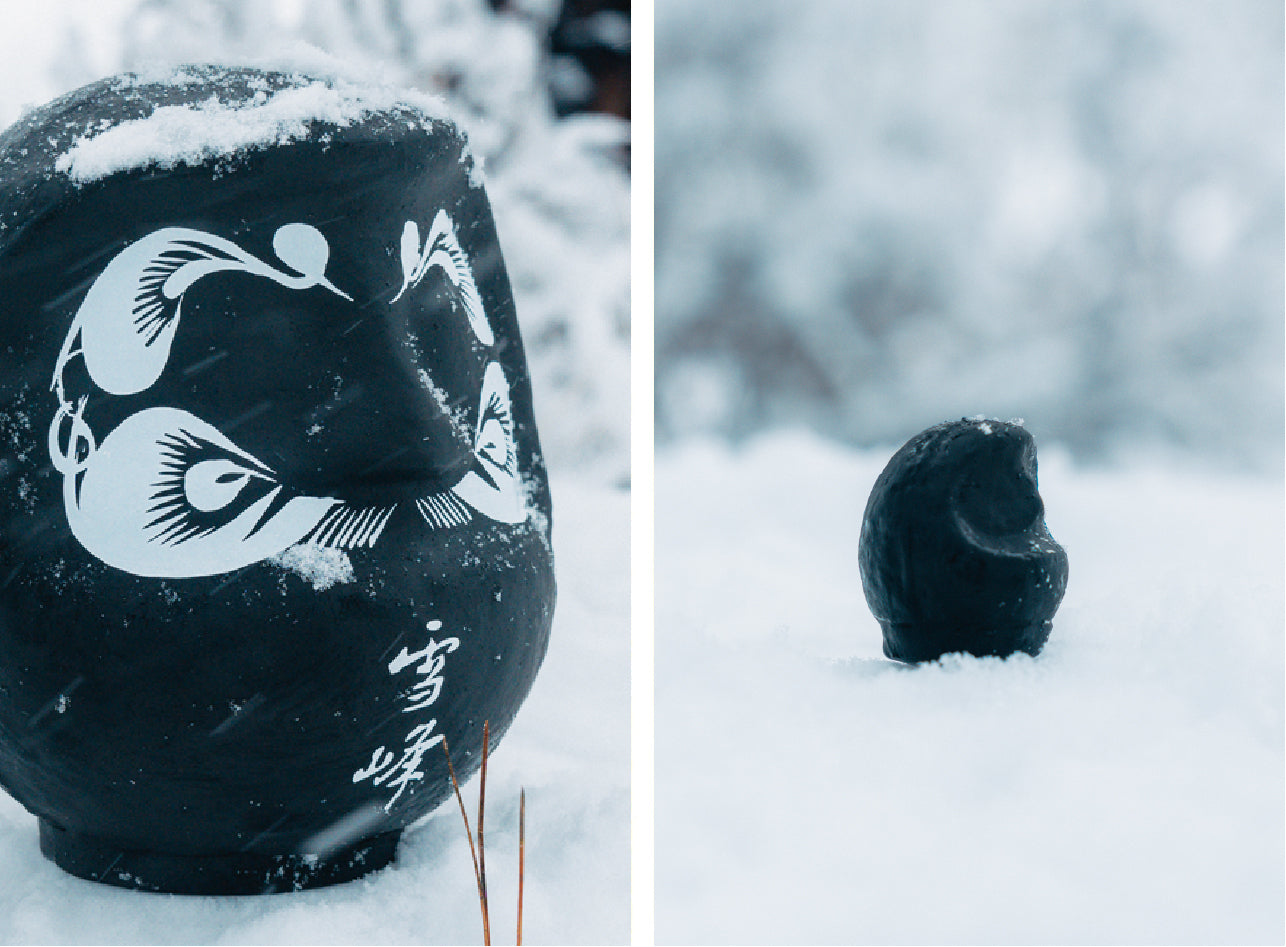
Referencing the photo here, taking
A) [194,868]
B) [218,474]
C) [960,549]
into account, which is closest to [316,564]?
[218,474]

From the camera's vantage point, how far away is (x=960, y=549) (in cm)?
211

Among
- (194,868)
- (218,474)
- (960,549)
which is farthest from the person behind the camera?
(960,549)

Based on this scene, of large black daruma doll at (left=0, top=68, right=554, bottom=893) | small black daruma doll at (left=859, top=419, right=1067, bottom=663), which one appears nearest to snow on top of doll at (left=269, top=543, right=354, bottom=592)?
large black daruma doll at (left=0, top=68, right=554, bottom=893)

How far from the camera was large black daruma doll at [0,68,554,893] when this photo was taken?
59.5 inches

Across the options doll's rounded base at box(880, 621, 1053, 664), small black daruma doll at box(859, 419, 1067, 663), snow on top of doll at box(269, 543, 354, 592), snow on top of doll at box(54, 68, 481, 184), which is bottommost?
doll's rounded base at box(880, 621, 1053, 664)

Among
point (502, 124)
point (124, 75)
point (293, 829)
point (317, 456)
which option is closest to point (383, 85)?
point (124, 75)

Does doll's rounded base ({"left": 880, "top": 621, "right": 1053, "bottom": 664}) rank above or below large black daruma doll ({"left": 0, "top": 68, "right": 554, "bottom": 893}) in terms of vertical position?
below

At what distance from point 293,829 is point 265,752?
13cm

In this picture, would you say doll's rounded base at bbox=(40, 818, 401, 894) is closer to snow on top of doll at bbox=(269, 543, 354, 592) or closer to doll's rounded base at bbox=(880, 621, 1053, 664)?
snow on top of doll at bbox=(269, 543, 354, 592)

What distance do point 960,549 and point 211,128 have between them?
48.6 inches

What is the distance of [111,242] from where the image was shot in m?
1.53

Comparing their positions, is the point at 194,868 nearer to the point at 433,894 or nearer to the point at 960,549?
the point at 433,894

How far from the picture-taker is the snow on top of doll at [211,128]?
1517 mm

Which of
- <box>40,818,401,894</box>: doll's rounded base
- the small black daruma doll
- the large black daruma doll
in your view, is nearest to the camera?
the large black daruma doll
